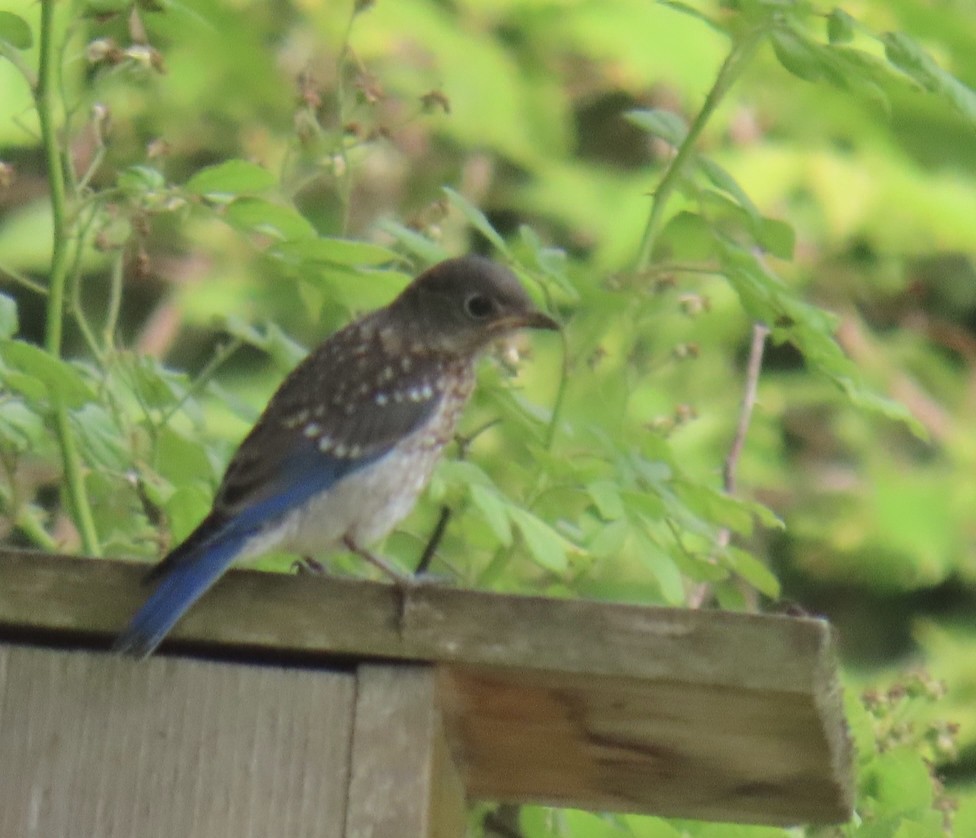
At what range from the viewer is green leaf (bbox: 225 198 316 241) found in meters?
2.41

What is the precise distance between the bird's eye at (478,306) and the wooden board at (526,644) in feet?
2.42

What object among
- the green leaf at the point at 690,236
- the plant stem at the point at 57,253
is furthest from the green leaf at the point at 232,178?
the green leaf at the point at 690,236

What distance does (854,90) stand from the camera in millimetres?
2537

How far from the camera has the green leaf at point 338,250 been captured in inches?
94.2

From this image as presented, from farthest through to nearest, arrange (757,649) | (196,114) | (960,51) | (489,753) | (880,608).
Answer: (880,608) < (196,114) < (960,51) < (489,753) < (757,649)

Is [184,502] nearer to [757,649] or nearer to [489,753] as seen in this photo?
[489,753]

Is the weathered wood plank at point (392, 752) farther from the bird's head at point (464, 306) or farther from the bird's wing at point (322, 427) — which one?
the bird's head at point (464, 306)

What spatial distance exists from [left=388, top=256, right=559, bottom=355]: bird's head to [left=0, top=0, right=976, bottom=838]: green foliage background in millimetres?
57

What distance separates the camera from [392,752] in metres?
2.12

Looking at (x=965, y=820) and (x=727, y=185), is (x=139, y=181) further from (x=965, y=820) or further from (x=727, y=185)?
(x=965, y=820)

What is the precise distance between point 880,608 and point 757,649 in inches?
132

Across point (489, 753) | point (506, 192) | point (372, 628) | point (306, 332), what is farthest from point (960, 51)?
point (372, 628)

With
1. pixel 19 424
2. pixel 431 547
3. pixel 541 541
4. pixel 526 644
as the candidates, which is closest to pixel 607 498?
pixel 541 541

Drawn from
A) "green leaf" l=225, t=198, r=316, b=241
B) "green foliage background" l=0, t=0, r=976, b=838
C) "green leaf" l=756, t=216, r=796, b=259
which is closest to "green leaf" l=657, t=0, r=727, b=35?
"green foliage background" l=0, t=0, r=976, b=838
